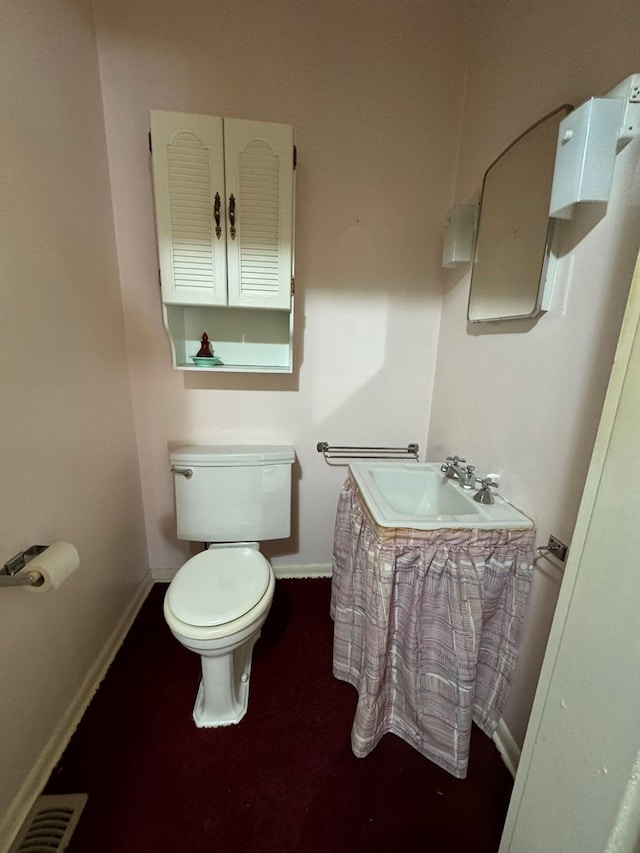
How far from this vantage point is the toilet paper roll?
867 mm

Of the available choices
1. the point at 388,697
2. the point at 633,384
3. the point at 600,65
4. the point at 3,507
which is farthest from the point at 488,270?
the point at 3,507

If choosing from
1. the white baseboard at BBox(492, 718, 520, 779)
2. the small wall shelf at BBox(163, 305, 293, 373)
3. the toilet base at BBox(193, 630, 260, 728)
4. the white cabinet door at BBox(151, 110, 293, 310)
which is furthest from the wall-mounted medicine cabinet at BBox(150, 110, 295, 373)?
the white baseboard at BBox(492, 718, 520, 779)

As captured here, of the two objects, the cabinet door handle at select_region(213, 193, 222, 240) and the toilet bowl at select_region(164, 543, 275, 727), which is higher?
the cabinet door handle at select_region(213, 193, 222, 240)

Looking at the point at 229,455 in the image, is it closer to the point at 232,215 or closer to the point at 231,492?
the point at 231,492

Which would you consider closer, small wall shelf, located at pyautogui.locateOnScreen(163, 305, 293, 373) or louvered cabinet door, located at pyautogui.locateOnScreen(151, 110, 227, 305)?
louvered cabinet door, located at pyautogui.locateOnScreen(151, 110, 227, 305)

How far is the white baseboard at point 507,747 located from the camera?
41.7 inches

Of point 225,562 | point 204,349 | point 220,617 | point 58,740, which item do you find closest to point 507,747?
point 220,617

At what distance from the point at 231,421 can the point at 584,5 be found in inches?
67.2

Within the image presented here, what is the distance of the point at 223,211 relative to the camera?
49.9 inches

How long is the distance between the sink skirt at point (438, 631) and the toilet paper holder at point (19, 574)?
890mm

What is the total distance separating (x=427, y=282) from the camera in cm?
159

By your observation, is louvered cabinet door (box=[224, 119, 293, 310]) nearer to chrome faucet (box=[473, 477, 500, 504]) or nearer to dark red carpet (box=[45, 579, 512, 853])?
chrome faucet (box=[473, 477, 500, 504])

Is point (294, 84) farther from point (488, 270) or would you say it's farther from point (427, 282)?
point (488, 270)

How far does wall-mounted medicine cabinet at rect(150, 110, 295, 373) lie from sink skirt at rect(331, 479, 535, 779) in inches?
38.8
